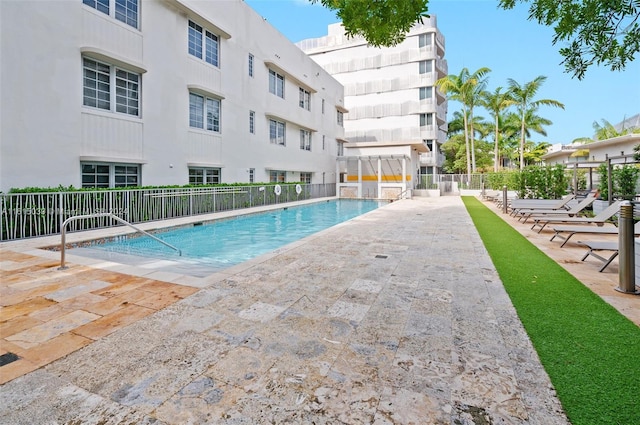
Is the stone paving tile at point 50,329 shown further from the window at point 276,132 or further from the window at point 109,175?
the window at point 276,132

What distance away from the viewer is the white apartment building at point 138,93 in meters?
9.32

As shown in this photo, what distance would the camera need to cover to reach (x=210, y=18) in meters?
15.6

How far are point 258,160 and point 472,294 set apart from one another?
17.1 meters

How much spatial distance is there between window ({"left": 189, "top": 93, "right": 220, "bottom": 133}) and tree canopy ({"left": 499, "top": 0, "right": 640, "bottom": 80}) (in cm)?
1379

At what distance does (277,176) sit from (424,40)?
90.6ft

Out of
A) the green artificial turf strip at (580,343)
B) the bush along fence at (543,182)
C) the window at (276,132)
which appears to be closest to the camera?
the green artificial turf strip at (580,343)

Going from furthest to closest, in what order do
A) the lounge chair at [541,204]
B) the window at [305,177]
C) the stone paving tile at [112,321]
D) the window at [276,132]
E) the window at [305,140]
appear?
the window at [305,177] → the window at [305,140] → the window at [276,132] → the lounge chair at [541,204] → the stone paving tile at [112,321]

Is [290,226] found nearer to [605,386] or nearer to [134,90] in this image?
[134,90]

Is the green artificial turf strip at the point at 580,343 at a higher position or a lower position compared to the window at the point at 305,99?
lower

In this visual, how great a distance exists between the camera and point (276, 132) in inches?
883

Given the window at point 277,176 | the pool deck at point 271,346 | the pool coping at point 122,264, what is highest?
the window at point 277,176

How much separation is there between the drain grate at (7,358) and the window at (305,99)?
2430cm

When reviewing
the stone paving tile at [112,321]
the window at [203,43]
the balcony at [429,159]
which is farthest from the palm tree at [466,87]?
the stone paving tile at [112,321]

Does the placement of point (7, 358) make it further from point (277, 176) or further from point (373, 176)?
point (373, 176)
